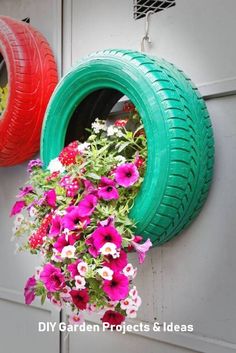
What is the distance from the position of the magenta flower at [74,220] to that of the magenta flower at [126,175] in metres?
0.15

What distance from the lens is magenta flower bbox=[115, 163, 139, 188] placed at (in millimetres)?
1310

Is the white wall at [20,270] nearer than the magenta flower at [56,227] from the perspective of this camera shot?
No

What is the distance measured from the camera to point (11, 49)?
1.96 m

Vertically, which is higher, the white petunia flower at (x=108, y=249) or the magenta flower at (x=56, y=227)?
the magenta flower at (x=56, y=227)

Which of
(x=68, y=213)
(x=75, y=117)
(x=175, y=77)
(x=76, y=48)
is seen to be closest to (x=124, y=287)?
(x=68, y=213)

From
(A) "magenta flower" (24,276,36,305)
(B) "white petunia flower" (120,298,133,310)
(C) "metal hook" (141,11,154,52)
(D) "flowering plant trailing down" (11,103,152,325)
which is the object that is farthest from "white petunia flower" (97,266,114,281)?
(C) "metal hook" (141,11,154,52)

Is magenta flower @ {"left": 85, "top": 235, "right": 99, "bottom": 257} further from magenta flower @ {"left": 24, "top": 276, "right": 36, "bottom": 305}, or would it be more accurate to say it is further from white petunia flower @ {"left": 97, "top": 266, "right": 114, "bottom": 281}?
magenta flower @ {"left": 24, "top": 276, "right": 36, "bottom": 305}

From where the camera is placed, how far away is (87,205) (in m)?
1.28

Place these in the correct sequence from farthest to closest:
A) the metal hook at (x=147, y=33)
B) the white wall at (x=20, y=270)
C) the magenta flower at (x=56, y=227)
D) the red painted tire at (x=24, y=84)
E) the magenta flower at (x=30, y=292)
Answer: the white wall at (x=20, y=270) < the red painted tire at (x=24, y=84) < the metal hook at (x=147, y=33) < the magenta flower at (x=30, y=292) < the magenta flower at (x=56, y=227)

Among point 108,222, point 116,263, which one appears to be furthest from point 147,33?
point 116,263

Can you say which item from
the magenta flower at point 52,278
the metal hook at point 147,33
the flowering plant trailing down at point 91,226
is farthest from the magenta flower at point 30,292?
the metal hook at point 147,33

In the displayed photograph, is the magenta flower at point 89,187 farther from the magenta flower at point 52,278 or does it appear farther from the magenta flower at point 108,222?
the magenta flower at point 52,278

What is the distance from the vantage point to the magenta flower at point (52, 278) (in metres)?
1.24

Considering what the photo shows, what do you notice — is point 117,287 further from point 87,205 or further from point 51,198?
point 51,198
